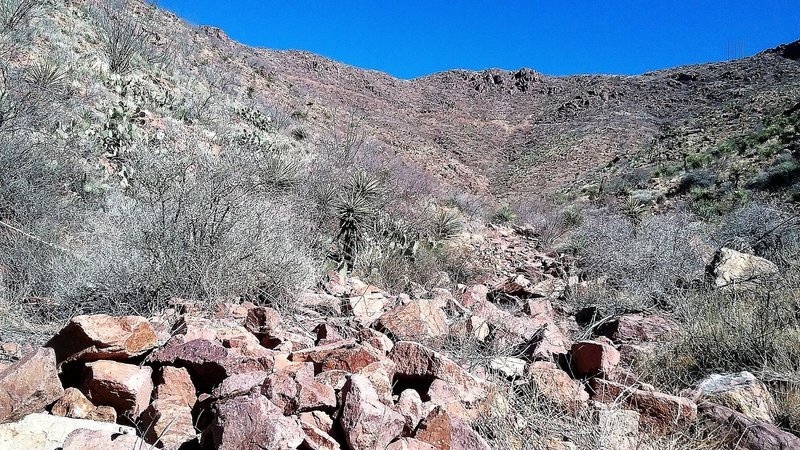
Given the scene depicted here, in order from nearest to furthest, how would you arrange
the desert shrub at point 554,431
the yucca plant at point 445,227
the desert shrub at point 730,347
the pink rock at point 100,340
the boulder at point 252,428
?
the boulder at point 252,428 → the desert shrub at point 554,431 → the pink rock at point 100,340 → the desert shrub at point 730,347 → the yucca plant at point 445,227

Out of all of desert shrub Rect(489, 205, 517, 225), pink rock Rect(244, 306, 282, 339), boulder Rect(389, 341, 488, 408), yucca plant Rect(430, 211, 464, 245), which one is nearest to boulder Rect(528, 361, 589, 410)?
boulder Rect(389, 341, 488, 408)

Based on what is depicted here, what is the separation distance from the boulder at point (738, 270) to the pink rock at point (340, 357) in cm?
440

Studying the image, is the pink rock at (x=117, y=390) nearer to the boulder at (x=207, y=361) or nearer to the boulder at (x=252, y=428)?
the boulder at (x=207, y=361)

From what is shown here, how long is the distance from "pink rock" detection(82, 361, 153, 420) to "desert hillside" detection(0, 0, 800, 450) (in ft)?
0.03

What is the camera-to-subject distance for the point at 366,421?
2.04m

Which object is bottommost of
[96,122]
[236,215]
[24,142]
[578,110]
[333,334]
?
[333,334]

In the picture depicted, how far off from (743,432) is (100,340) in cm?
305

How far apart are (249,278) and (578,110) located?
4295 cm

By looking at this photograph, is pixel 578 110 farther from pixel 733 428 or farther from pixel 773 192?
pixel 733 428

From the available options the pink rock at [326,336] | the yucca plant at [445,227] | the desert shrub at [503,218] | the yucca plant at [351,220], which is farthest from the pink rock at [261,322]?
the desert shrub at [503,218]

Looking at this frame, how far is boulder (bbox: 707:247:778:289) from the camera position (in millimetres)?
5375

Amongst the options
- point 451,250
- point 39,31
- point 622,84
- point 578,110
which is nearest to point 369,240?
point 451,250

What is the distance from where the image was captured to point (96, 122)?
8516 mm

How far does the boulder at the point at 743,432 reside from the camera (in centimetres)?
230
